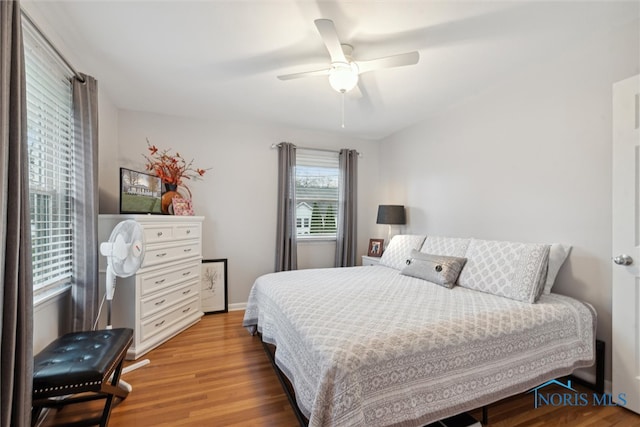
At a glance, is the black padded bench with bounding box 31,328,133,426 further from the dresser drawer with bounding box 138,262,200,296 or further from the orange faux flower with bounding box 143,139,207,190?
the orange faux flower with bounding box 143,139,207,190

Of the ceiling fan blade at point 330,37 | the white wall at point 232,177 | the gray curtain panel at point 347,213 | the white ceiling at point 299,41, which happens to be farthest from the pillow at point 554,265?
the white wall at point 232,177

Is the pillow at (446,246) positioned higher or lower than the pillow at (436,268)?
higher

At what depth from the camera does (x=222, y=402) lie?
1.84 m

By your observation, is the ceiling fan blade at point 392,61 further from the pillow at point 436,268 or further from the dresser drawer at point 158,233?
the dresser drawer at point 158,233

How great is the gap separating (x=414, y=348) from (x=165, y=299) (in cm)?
245

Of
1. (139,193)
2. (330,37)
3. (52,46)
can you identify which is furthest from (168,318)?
(330,37)

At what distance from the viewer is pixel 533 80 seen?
2.34 m

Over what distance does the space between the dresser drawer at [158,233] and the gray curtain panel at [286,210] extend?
1378 mm

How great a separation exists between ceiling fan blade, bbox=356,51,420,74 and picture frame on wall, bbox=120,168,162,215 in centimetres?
234

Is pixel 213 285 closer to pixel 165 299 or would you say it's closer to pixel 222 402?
pixel 165 299

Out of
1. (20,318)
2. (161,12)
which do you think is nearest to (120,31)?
(161,12)

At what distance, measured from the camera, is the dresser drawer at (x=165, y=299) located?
2525mm

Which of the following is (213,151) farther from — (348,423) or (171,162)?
(348,423)

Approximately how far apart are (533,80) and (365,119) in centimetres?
172
